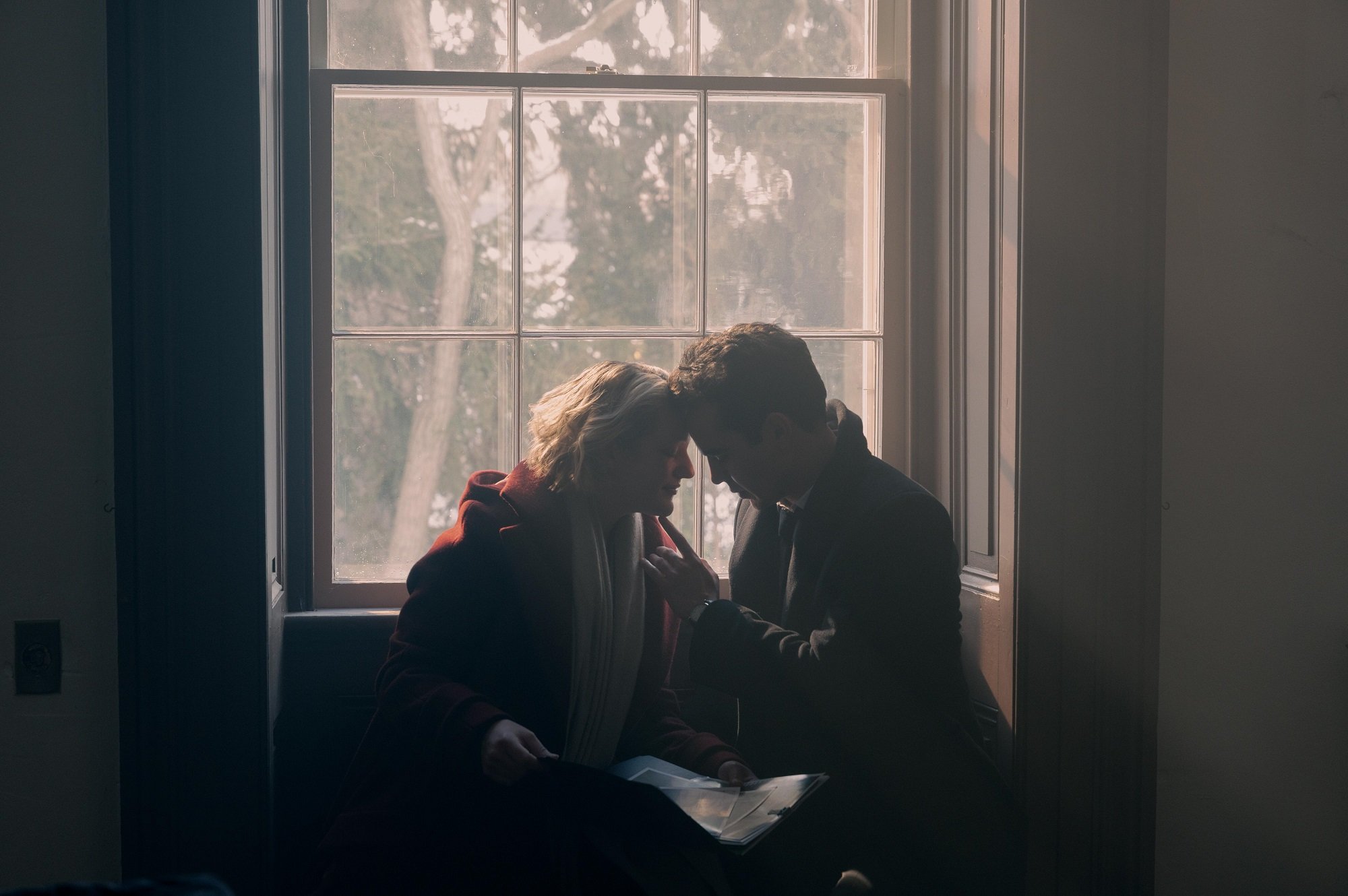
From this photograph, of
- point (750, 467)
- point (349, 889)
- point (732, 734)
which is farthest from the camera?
point (732, 734)

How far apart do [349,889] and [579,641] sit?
0.53 metres

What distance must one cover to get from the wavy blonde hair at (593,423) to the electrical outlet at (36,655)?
2.87 ft

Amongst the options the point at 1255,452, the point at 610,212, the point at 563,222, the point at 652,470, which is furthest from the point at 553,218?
the point at 1255,452

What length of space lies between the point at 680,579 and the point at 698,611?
3.4 inches

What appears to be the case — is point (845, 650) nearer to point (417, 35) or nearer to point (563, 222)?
point (563, 222)

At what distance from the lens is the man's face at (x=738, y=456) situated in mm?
1629

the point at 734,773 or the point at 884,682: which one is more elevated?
the point at 884,682

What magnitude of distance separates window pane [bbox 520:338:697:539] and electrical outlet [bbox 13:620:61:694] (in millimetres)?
912

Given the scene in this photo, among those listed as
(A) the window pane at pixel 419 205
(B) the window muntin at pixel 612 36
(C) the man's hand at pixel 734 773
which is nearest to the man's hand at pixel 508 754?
(C) the man's hand at pixel 734 773

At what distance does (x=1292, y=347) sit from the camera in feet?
5.56

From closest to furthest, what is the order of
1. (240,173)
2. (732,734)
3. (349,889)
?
(349,889), (240,173), (732,734)

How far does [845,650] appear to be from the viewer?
1.46m

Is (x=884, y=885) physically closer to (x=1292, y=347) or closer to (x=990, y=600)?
(x=990, y=600)

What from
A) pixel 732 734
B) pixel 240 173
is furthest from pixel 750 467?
pixel 240 173
